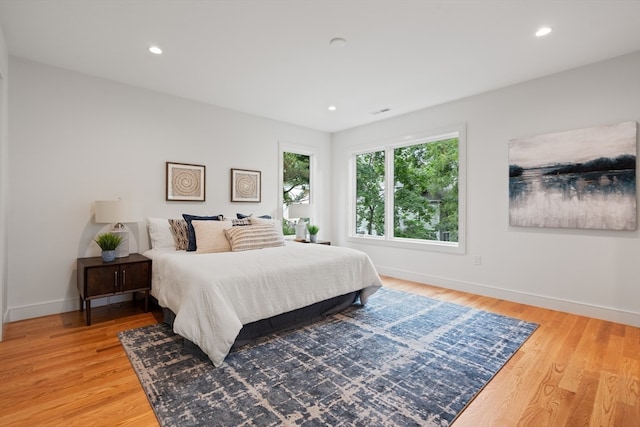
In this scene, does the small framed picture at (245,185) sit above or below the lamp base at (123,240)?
above

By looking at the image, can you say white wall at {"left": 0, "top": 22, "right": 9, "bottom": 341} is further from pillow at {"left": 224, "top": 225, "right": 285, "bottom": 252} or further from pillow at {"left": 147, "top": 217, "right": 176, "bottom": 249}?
pillow at {"left": 224, "top": 225, "right": 285, "bottom": 252}

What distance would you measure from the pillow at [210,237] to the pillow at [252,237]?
7cm

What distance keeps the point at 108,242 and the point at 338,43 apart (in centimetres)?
297

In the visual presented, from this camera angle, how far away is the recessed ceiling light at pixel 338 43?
2.65 meters

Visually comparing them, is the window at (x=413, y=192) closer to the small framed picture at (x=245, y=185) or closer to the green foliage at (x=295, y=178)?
the green foliage at (x=295, y=178)

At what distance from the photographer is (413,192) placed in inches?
193

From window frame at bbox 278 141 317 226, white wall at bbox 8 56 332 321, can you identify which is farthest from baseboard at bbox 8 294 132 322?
window frame at bbox 278 141 317 226

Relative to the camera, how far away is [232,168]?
4574 mm

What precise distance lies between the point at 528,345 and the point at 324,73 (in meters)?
3.19

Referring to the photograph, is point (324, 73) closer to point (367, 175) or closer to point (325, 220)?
point (367, 175)

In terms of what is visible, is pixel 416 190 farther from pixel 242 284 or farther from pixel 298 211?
pixel 242 284

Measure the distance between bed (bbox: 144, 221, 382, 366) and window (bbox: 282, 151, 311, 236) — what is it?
1904 millimetres

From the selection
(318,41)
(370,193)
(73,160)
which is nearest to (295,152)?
(370,193)

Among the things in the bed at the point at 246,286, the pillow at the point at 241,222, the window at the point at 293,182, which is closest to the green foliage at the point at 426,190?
the window at the point at 293,182
